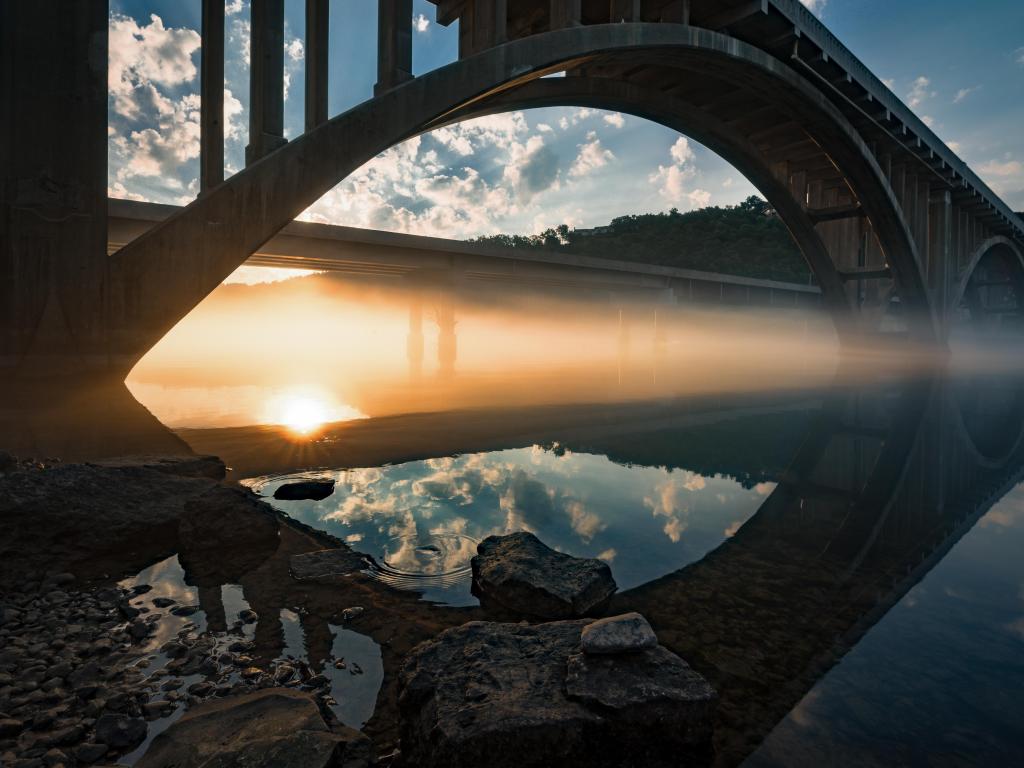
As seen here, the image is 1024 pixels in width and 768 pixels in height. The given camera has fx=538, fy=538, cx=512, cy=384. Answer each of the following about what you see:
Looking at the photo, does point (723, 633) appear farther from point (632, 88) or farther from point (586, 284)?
point (586, 284)

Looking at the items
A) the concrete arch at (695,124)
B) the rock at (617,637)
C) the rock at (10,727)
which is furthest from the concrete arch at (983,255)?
the rock at (10,727)

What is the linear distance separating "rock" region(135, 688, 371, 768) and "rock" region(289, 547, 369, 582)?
1.59 m

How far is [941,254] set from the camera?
3372 centimetres

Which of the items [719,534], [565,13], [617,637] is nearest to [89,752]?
[617,637]

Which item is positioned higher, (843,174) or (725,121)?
(725,121)

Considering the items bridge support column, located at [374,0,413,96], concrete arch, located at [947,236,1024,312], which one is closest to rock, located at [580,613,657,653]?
bridge support column, located at [374,0,413,96]

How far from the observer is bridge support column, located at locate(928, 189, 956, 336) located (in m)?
33.7

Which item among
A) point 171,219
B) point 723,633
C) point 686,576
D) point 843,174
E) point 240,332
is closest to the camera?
point 723,633

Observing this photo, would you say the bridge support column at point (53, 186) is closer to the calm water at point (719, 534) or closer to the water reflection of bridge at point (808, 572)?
the calm water at point (719, 534)

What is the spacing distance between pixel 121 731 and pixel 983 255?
65987 millimetres

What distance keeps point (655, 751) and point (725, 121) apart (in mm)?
31955

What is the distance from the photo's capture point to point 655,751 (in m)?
2.30

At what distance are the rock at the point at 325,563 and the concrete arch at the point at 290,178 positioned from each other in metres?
9.22

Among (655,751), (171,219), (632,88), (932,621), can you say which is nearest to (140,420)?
(171,219)
